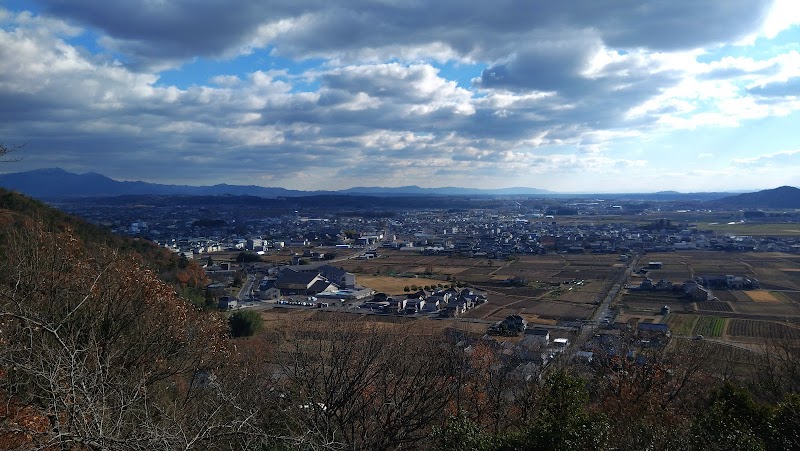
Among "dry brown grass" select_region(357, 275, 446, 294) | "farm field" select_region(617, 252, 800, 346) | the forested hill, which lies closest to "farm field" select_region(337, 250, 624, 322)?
"dry brown grass" select_region(357, 275, 446, 294)

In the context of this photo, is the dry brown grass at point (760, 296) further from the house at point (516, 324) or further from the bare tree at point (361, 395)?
the bare tree at point (361, 395)

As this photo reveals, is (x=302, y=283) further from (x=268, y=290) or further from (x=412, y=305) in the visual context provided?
(x=412, y=305)

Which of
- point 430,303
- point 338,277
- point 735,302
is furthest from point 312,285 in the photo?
point 735,302

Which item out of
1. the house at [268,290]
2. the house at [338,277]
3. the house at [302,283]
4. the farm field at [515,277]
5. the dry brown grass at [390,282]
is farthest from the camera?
the house at [338,277]

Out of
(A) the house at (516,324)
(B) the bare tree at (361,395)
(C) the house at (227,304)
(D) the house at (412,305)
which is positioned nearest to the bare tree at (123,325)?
(B) the bare tree at (361,395)

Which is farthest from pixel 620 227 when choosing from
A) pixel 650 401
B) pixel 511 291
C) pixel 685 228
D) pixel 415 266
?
pixel 650 401

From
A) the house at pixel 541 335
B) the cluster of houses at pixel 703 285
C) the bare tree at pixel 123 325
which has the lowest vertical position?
the house at pixel 541 335

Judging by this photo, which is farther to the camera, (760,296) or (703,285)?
(703,285)

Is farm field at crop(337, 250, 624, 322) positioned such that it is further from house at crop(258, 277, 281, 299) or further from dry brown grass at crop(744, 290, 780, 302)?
dry brown grass at crop(744, 290, 780, 302)
